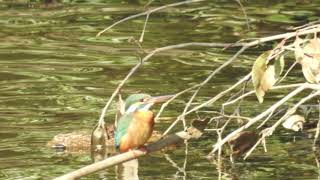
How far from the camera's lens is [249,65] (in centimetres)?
1135

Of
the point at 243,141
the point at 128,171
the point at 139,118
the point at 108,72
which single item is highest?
the point at 108,72

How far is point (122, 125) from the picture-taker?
6.24 meters

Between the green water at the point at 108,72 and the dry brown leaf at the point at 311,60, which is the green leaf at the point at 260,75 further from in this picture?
the green water at the point at 108,72

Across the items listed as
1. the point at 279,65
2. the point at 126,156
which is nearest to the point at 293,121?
the point at 279,65

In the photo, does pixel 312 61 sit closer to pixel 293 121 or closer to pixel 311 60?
pixel 311 60

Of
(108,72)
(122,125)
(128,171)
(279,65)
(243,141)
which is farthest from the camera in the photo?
(108,72)

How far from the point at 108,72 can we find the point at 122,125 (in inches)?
193

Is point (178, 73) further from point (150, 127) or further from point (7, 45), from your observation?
point (150, 127)

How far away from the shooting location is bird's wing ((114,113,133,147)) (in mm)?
6102

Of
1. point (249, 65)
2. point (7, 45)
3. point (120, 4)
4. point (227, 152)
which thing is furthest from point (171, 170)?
point (120, 4)

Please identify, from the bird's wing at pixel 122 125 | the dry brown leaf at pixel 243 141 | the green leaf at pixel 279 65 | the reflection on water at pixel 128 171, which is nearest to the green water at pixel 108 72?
the reflection on water at pixel 128 171

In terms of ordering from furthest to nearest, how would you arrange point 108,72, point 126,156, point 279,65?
point 108,72, point 279,65, point 126,156

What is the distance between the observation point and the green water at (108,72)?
7.73 meters

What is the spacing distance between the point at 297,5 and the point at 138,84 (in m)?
5.69
